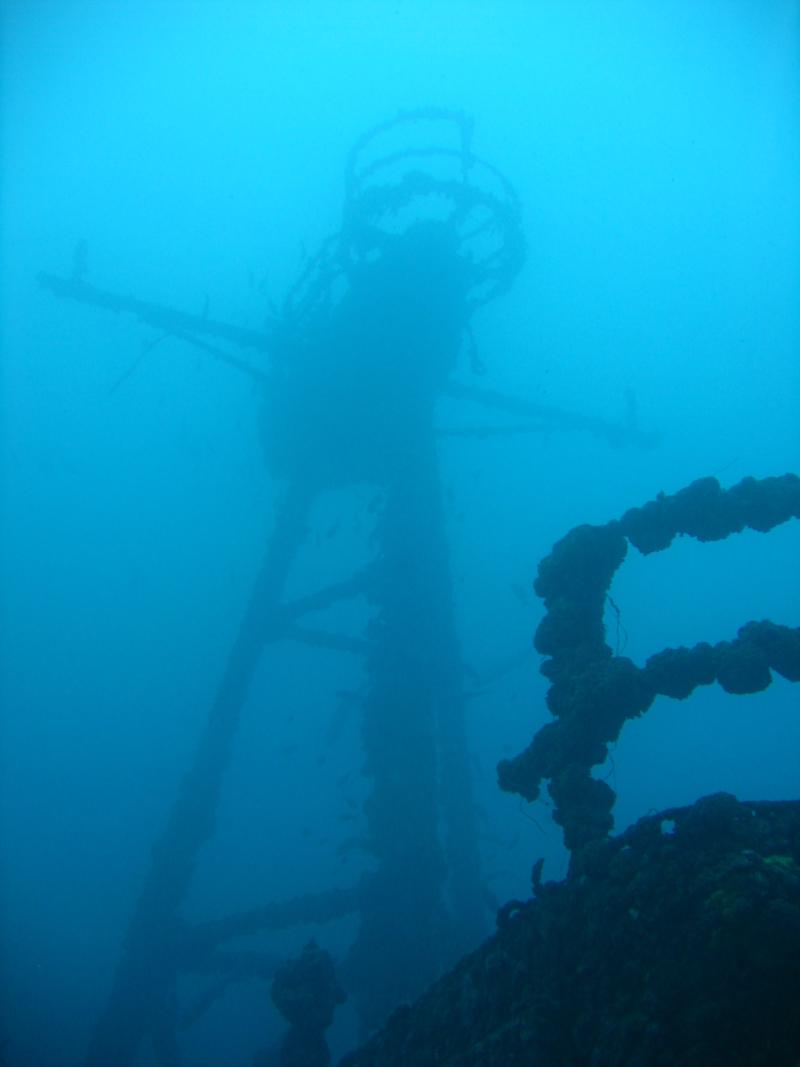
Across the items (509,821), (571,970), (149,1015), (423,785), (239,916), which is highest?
(509,821)

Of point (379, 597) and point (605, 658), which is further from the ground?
point (379, 597)

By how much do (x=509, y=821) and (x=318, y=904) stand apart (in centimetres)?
2351

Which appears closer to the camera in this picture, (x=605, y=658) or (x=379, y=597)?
(x=605, y=658)

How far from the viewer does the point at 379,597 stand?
31.9ft

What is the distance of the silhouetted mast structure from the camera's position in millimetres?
7219

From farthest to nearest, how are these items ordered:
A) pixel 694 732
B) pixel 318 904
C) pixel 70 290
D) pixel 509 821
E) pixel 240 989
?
pixel 694 732, pixel 509 821, pixel 240 989, pixel 70 290, pixel 318 904

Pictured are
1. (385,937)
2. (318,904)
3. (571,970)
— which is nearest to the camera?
(571,970)

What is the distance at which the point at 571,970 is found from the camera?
2574mm

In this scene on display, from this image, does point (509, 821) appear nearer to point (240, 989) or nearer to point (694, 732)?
point (240, 989)

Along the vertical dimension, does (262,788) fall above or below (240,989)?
above

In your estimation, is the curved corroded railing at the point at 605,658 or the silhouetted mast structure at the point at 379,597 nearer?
the curved corroded railing at the point at 605,658

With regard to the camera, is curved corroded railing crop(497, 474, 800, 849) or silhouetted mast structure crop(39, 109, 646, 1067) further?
silhouetted mast structure crop(39, 109, 646, 1067)

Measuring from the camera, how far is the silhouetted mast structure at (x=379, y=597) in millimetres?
7219

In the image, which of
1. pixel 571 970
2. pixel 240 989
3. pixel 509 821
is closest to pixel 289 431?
pixel 571 970
